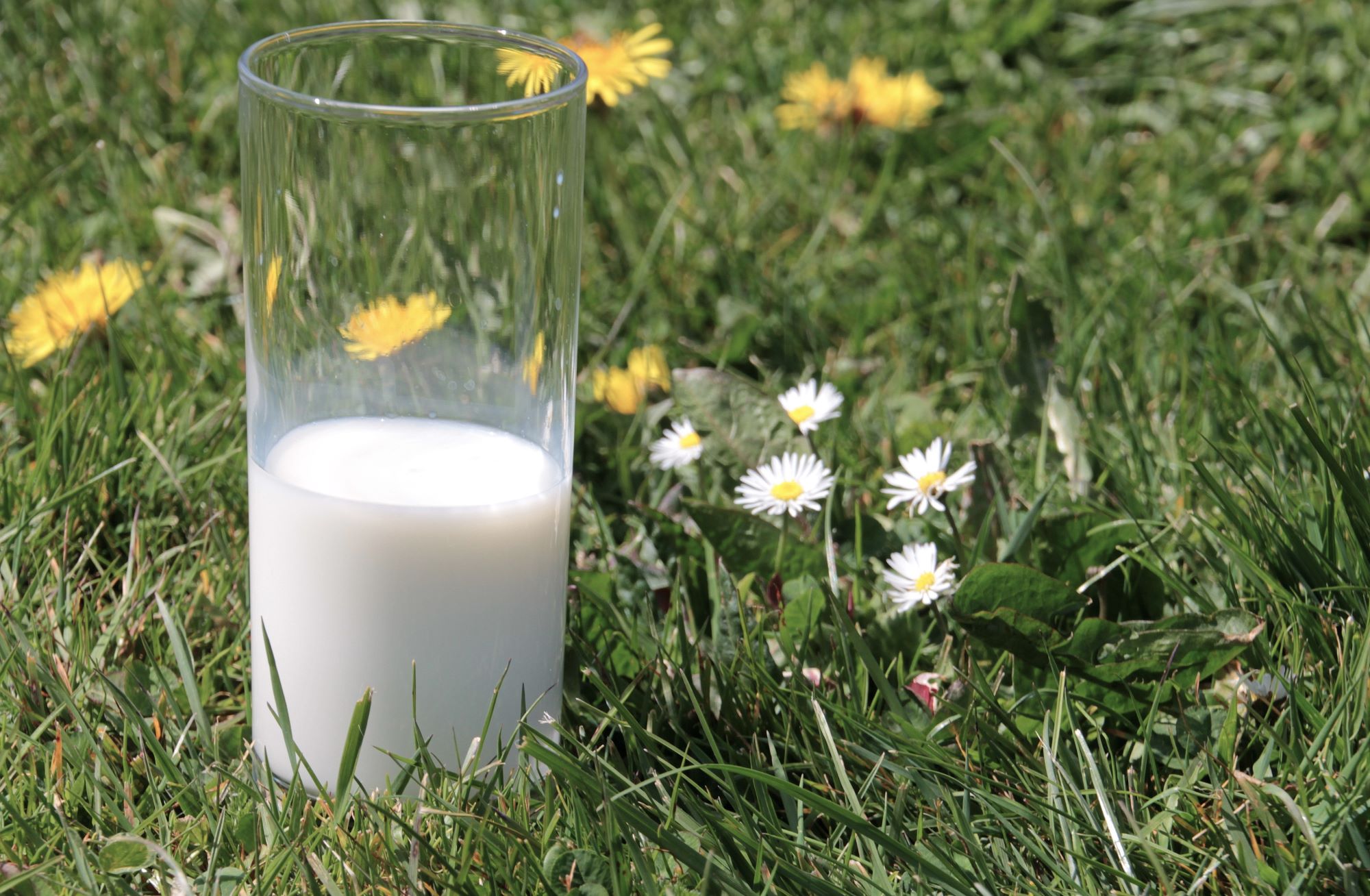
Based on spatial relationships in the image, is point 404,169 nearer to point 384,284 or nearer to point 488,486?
point 384,284

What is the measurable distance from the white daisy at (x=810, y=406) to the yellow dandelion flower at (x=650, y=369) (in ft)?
0.85

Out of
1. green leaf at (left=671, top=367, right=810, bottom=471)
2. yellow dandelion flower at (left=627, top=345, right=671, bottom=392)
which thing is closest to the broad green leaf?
green leaf at (left=671, top=367, right=810, bottom=471)

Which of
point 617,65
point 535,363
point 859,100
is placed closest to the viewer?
point 535,363

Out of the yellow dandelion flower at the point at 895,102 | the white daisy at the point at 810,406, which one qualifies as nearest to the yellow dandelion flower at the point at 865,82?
the yellow dandelion flower at the point at 895,102

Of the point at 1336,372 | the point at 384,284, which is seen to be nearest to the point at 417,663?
the point at 384,284

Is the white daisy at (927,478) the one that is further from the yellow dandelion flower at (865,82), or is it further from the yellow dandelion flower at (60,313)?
the yellow dandelion flower at (865,82)

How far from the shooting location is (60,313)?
1.86m

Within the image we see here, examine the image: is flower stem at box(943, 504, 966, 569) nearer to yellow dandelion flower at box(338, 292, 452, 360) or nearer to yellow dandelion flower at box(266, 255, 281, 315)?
yellow dandelion flower at box(338, 292, 452, 360)

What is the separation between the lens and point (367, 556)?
1.15 m

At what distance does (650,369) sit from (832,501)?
0.43 metres

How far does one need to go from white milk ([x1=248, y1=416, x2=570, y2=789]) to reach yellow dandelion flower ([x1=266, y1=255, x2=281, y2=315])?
120 mm

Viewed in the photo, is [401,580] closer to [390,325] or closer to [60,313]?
[390,325]

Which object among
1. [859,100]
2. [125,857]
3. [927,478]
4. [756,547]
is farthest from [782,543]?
[859,100]

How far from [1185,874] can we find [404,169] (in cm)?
88
